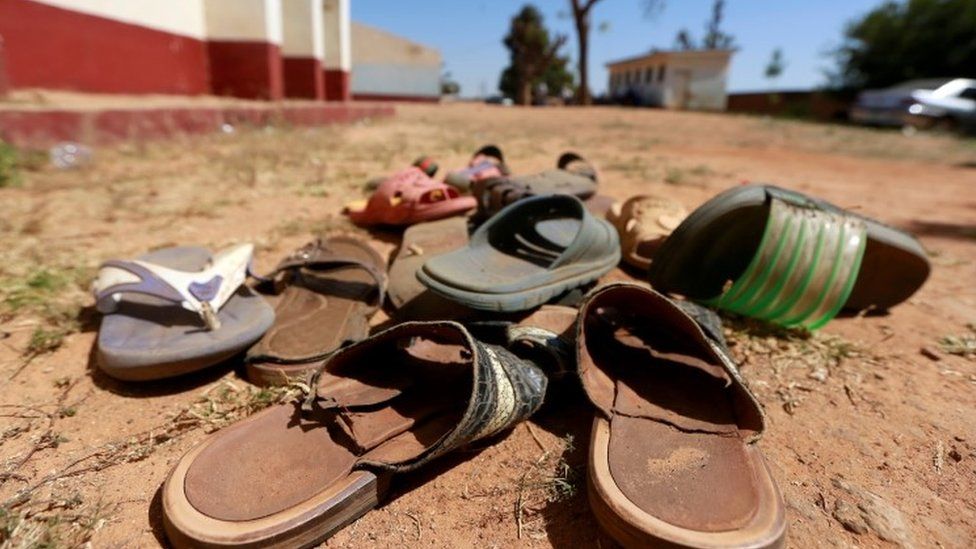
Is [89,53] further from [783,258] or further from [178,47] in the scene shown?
[783,258]

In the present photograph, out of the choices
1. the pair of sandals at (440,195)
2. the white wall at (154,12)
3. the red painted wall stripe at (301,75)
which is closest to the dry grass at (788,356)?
the pair of sandals at (440,195)

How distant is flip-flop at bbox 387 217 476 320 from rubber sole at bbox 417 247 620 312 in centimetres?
9

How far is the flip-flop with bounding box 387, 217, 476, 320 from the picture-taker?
62.8 inches

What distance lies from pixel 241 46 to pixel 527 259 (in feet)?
24.2

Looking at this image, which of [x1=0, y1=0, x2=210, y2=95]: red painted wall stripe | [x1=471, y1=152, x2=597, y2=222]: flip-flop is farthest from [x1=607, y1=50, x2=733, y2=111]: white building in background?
[x1=471, y1=152, x2=597, y2=222]: flip-flop

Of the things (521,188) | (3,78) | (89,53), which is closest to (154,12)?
(89,53)

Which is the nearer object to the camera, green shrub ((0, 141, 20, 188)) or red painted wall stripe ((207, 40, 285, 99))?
green shrub ((0, 141, 20, 188))

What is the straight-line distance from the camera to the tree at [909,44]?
56.4 feet

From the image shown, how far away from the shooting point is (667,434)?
44.4 inches

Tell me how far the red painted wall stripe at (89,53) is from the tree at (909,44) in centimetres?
2185

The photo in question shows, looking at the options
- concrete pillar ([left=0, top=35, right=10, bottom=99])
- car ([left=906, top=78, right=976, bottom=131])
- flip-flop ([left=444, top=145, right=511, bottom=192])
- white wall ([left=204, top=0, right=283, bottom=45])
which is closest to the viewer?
flip-flop ([left=444, top=145, right=511, bottom=192])

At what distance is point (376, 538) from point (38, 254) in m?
2.08

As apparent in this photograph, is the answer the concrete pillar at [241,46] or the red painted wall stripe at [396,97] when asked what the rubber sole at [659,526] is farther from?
the red painted wall stripe at [396,97]

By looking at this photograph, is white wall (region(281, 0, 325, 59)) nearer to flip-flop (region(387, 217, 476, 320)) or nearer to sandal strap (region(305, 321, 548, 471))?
flip-flop (region(387, 217, 476, 320))
